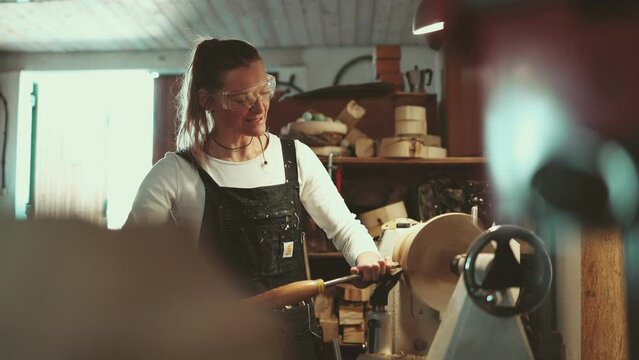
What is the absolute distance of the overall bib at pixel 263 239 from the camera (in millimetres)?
1637

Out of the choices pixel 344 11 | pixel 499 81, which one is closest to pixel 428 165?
pixel 499 81

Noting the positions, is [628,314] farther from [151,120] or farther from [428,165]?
[151,120]

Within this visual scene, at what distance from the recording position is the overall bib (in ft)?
5.37

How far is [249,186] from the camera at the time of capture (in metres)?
1.73

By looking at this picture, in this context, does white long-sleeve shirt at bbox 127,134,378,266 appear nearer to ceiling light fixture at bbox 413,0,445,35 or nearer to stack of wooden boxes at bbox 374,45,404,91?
ceiling light fixture at bbox 413,0,445,35

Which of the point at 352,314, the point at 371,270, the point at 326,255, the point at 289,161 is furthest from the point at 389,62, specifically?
the point at 371,270

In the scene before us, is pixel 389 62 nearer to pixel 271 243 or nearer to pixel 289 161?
pixel 289 161

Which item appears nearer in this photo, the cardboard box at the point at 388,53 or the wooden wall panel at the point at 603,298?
the wooden wall panel at the point at 603,298

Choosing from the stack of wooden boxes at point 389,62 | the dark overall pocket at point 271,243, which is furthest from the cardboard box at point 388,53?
the dark overall pocket at point 271,243

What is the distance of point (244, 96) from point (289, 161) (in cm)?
26

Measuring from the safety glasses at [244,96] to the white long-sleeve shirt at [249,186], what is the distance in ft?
0.56

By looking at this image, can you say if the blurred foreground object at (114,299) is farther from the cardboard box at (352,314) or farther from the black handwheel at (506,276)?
the cardboard box at (352,314)

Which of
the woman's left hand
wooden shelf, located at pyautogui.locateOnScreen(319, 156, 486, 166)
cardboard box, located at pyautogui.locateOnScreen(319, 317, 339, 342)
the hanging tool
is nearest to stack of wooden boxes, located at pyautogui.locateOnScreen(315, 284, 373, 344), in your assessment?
cardboard box, located at pyautogui.locateOnScreen(319, 317, 339, 342)

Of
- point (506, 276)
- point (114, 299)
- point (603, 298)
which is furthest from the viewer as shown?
point (603, 298)
